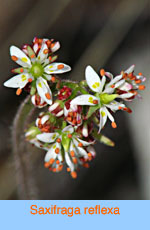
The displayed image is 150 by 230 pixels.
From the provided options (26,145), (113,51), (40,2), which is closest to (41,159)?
(26,145)

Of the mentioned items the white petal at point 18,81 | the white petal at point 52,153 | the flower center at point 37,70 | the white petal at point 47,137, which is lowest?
the white petal at point 52,153

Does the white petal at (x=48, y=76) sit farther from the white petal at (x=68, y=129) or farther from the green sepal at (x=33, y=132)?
the green sepal at (x=33, y=132)

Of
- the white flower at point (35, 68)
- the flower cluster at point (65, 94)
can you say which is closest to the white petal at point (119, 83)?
the flower cluster at point (65, 94)

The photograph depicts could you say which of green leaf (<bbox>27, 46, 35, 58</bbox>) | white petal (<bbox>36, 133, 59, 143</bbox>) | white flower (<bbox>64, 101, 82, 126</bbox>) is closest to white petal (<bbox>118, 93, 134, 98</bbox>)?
white flower (<bbox>64, 101, 82, 126</bbox>)

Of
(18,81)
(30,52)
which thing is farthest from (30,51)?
(18,81)

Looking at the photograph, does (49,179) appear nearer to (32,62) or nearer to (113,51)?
(113,51)

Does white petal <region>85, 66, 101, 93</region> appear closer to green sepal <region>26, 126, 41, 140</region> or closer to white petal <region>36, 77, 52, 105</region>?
white petal <region>36, 77, 52, 105</region>
